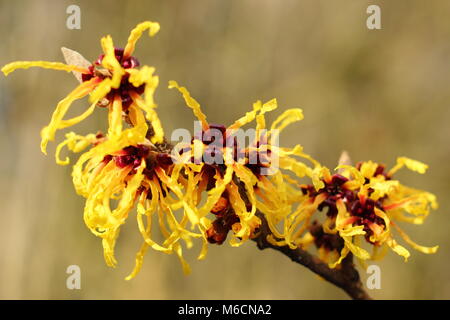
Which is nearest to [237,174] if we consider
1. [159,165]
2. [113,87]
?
[159,165]

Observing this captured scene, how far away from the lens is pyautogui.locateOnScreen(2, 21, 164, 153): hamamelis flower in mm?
1048

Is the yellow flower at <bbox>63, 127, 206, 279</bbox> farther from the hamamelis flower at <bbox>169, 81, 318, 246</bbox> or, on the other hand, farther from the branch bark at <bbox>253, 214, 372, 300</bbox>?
the branch bark at <bbox>253, 214, 372, 300</bbox>

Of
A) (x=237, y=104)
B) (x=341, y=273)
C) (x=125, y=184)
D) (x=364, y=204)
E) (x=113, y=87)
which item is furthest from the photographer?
(x=237, y=104)

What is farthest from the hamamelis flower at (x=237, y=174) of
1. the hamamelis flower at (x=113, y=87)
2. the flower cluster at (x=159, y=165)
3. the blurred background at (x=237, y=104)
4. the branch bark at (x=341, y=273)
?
the blurred background at (x=237, y=104)

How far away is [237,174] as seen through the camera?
1.14 m

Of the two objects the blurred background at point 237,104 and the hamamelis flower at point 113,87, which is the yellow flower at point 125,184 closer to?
the hamamelis flower at point 113,87

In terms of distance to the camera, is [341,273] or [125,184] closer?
[125,184]

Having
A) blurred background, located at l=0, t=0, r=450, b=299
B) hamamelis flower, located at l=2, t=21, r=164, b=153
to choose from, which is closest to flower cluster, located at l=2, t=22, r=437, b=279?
hamamelis flower, located at l=2, t=21, r=164, b=153

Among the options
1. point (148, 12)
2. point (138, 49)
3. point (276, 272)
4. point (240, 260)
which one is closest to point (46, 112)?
point (138, 49)

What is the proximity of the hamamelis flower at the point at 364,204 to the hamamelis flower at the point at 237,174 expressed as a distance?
6.0 inches

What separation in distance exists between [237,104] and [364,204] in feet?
9.20

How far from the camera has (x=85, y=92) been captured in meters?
1.11

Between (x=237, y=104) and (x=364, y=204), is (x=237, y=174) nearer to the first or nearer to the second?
(x=364, y=204)

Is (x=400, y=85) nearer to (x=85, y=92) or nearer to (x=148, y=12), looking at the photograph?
(x=148, y=12)
